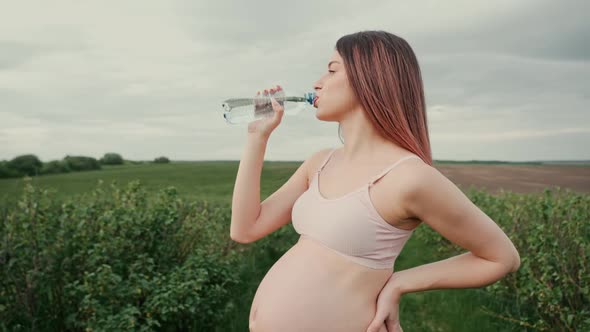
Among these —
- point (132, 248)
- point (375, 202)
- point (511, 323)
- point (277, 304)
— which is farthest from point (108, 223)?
point (511, 323)

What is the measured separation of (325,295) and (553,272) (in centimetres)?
361

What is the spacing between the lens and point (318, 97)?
2186mm

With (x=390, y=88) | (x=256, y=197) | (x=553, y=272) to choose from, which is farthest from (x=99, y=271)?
(x=553, y=272)

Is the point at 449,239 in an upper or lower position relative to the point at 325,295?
upper

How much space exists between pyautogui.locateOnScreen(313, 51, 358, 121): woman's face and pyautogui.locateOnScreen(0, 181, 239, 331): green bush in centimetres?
233

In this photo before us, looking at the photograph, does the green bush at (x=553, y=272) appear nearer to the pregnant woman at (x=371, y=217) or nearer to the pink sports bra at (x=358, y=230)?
the pregnant woman at (x=371, y=217)

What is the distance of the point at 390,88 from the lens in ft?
6.64

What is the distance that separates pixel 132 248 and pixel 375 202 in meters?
3.16

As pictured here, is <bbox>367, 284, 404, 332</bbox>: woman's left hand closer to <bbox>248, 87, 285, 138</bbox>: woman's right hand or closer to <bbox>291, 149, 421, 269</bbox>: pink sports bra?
<bbox>291, 149, 421, 269</bbox>: pink sports bra

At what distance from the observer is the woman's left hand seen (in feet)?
6.28

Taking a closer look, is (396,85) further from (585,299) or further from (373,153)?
(585,299)

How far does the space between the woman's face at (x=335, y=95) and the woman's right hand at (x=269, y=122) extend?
0.20 metres

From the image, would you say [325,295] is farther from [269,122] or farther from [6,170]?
[6,170]

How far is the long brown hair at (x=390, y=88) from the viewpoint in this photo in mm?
2025
